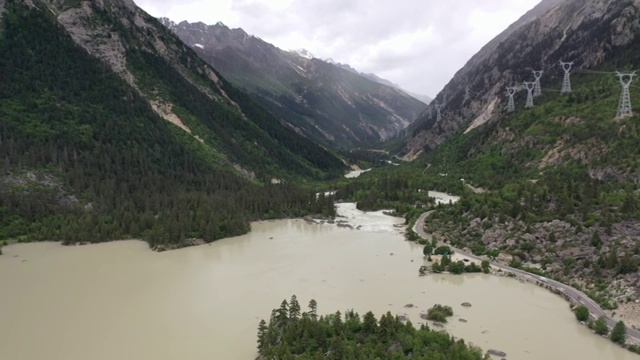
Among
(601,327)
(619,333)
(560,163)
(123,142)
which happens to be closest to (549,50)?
(560,163)

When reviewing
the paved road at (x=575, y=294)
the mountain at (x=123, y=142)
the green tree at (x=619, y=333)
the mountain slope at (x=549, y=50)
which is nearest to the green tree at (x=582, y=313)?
the paved road at (x=575, y=294)

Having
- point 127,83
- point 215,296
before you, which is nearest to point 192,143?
point 127,83

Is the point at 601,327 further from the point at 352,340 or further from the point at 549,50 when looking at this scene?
the point at 549,50

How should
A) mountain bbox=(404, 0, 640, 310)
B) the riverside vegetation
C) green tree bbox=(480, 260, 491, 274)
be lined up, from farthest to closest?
green tree bbox=(480, 260, 491, 274) < mountain bbox=(404, 0, 640, 310) < the riverside vegetation

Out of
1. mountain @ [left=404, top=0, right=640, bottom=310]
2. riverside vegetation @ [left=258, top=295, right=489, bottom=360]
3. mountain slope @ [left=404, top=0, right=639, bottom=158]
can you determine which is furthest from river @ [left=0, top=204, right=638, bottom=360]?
mountain slope @ [left=404, top=0, right=639, bottom=158]

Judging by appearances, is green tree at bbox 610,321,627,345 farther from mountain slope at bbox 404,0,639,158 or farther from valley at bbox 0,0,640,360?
mountain slope at bbox 404,0,639,158

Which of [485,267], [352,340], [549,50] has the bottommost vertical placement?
[352,340]
